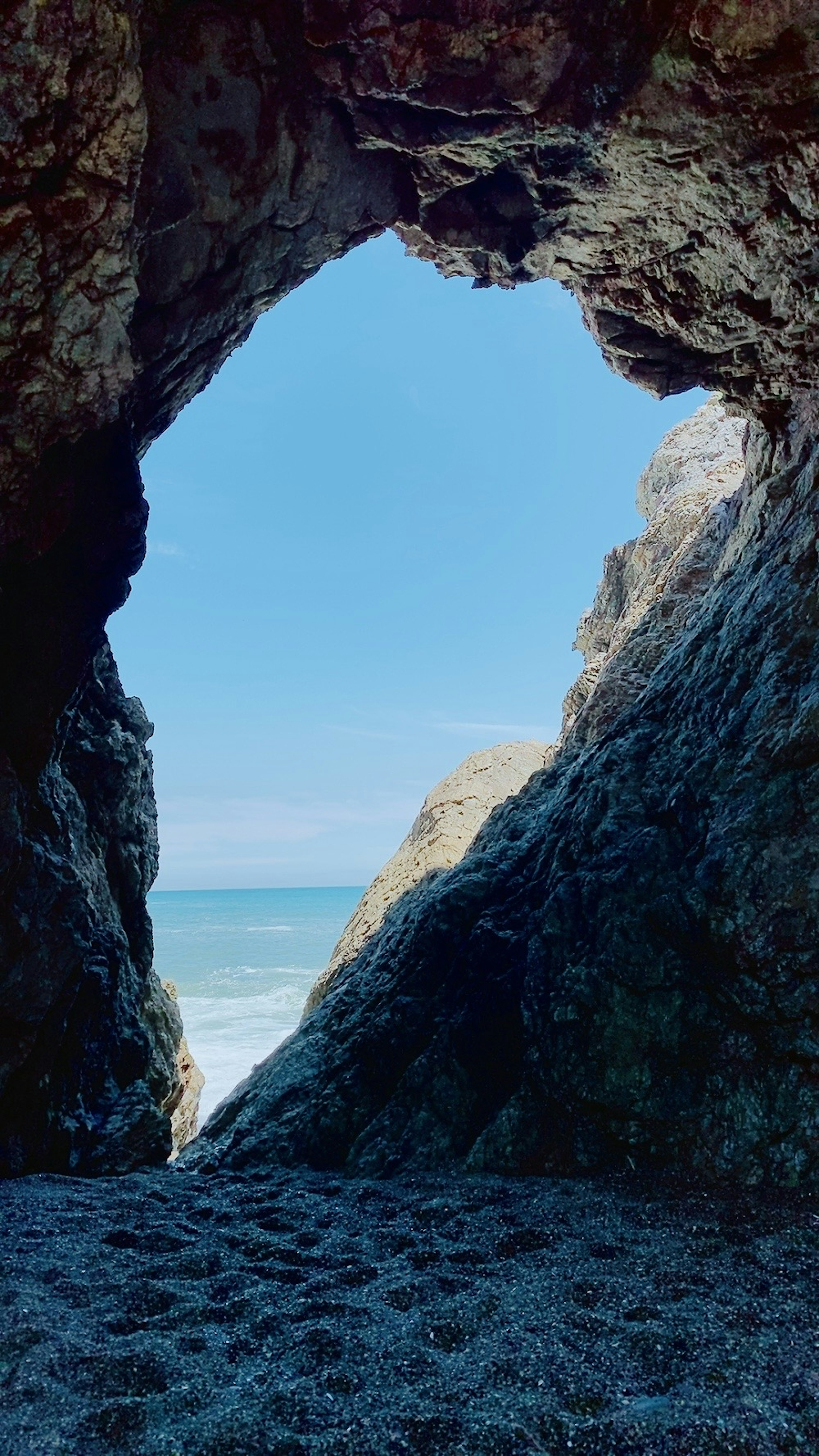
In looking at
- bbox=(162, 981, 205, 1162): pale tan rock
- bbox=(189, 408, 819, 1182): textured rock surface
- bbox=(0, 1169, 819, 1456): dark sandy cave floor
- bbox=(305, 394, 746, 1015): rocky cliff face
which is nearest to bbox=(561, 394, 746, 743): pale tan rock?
bbox=(305, 394, 746, 1015): rocky cliff face

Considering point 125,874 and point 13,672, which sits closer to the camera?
point 13,672

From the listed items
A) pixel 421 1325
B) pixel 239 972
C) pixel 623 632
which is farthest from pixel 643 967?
pixel 239 972

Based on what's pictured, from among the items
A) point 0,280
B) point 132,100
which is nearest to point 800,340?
point 132,100

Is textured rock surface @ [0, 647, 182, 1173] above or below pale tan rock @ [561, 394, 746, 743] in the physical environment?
below

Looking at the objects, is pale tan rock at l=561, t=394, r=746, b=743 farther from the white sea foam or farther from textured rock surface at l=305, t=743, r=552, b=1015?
→ the white sea foam

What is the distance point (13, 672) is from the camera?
673 cm

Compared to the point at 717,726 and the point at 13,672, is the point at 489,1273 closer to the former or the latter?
the point at 717,726

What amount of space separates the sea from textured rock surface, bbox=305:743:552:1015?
90.2 inches

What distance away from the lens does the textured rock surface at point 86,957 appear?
266 inches

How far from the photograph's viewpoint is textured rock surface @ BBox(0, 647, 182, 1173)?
6762 millimetres

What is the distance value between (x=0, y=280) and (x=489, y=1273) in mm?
7361

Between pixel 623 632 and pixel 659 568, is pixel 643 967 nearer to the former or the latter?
pixel 623 632

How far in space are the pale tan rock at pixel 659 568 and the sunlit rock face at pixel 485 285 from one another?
4.93ft

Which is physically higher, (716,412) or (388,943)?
(716,412)
